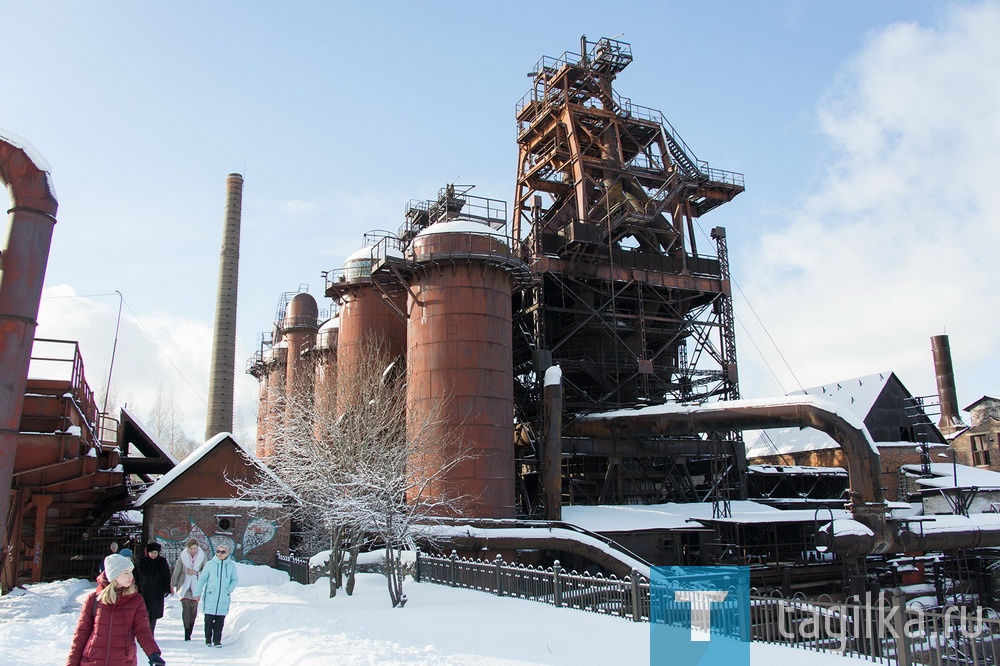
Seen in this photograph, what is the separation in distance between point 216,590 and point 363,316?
25119 millimetres

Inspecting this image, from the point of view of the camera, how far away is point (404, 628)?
1180cm

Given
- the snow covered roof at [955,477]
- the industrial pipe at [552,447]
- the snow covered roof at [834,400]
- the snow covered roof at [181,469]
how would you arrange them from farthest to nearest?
the snow covered roof at [834,400] < the snow covered roof at [955,477] < the industrial pipe at [552,447] < the snow covered roof at [181,469]

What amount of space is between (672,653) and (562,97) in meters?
33.9

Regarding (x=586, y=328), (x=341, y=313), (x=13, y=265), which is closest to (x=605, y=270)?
(x=586, y=328)

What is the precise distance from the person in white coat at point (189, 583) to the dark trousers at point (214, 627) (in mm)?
605

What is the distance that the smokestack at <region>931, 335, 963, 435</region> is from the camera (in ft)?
178

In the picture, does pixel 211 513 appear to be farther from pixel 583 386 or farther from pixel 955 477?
pixel 955 477

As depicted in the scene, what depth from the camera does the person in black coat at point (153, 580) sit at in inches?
425

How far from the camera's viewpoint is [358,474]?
1775cm

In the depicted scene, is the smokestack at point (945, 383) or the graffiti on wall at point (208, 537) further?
the smokestack at point (945, 383)

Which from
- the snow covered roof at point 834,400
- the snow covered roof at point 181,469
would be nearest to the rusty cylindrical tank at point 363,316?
the snow covered roof at point 181,469

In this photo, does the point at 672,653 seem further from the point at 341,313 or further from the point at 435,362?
the point at 341,313

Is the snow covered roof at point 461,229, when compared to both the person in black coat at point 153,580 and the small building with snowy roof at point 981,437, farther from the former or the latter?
the small building with snowy roof at point 981,437

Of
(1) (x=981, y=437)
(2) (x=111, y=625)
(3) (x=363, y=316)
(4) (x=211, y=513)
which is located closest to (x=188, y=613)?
(2) (x=111, y=625)
